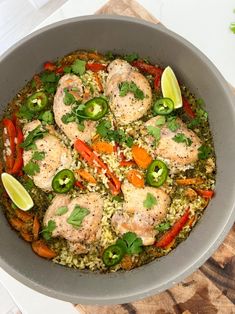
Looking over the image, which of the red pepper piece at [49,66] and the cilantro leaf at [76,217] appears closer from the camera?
the cilantro leaf at [76,217]

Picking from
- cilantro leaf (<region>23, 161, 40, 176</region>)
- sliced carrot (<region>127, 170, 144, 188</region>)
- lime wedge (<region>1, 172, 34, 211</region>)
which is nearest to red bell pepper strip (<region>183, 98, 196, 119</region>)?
sliced carrot (<region>127, 170, 144, 188</region>)

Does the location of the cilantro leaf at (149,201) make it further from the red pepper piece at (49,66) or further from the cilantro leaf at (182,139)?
the red pepper piece at (49,66)

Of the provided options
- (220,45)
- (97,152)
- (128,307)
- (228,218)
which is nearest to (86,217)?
(97,152)

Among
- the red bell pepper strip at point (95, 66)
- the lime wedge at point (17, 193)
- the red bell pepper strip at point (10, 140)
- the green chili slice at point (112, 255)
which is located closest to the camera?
the green chili slice at point (112, 255)

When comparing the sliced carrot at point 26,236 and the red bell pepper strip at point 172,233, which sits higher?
the sliced carrot at point 26,236

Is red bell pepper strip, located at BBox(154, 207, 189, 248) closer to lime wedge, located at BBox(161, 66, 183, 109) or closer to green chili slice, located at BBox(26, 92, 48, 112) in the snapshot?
lime wedge, located at BBox(161, 66, 183, 109)

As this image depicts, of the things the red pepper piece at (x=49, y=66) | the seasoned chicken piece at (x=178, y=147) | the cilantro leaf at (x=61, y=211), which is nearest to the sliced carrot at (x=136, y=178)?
the seasoned chicken piece at (x=178, y=147)
